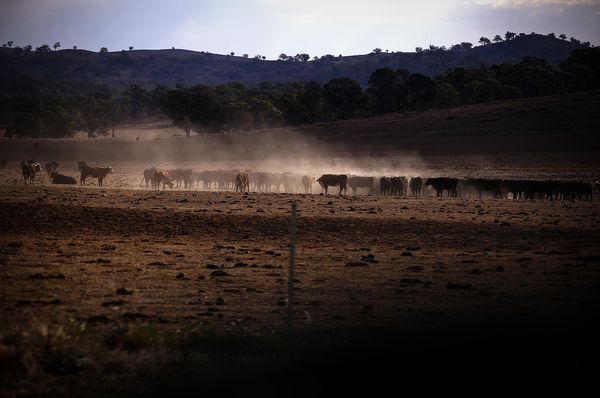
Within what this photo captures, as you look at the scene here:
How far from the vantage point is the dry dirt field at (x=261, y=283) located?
1052 cm

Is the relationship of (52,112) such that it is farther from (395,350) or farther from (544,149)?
(395,350)

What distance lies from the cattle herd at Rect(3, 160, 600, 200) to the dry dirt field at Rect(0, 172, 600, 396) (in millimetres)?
11577

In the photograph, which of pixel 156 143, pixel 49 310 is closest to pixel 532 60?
pixel 156 143

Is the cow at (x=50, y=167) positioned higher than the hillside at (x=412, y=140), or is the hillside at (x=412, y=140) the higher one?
the hillside at (x=412, y=140)

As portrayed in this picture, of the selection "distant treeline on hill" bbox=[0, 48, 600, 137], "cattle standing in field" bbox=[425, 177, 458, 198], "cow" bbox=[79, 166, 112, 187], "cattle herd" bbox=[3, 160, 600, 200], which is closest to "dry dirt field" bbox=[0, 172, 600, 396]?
"cattle herd" bbox=[3, 160, 600, 200]

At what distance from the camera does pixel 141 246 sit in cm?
2169

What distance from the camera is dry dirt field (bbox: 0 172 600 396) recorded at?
10516 mm

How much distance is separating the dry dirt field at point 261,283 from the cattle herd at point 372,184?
11577mm

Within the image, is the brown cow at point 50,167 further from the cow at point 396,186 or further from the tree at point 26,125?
the tree at point 26,125

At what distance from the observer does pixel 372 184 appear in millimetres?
46406

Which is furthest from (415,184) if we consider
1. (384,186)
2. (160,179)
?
(160,179)

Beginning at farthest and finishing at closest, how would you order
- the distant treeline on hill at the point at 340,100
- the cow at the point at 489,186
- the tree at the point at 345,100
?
the tree at the point at 345,100 → the distant treeline on hill at the point at 340,100 → the cow at the point at 489,186

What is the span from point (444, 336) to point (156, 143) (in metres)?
85.5

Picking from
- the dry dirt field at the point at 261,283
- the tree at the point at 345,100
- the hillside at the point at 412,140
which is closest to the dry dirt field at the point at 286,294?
the dry dirt field at the point at 261,283
